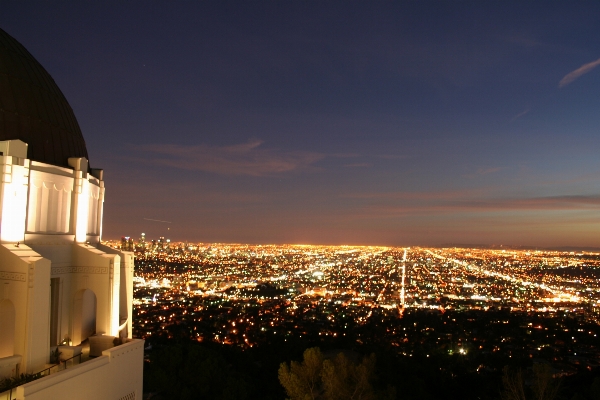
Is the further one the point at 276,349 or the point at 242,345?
the point at 242,345

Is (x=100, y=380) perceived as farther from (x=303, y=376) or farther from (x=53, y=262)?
(x=303, y=376)

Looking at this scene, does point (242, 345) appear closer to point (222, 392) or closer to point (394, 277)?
point (222, 392)

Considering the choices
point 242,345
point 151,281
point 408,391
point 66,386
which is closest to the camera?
point 66,386

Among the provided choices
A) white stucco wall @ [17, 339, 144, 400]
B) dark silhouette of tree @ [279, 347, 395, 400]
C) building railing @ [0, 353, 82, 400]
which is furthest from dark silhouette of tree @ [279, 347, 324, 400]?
building railing @ [0, 353, 82, 400]

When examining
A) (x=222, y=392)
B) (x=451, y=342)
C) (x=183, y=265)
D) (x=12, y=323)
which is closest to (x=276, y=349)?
(x=222, y=392)

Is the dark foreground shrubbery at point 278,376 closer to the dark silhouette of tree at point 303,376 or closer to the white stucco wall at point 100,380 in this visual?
the dark silhouette of tree at point 303,376
